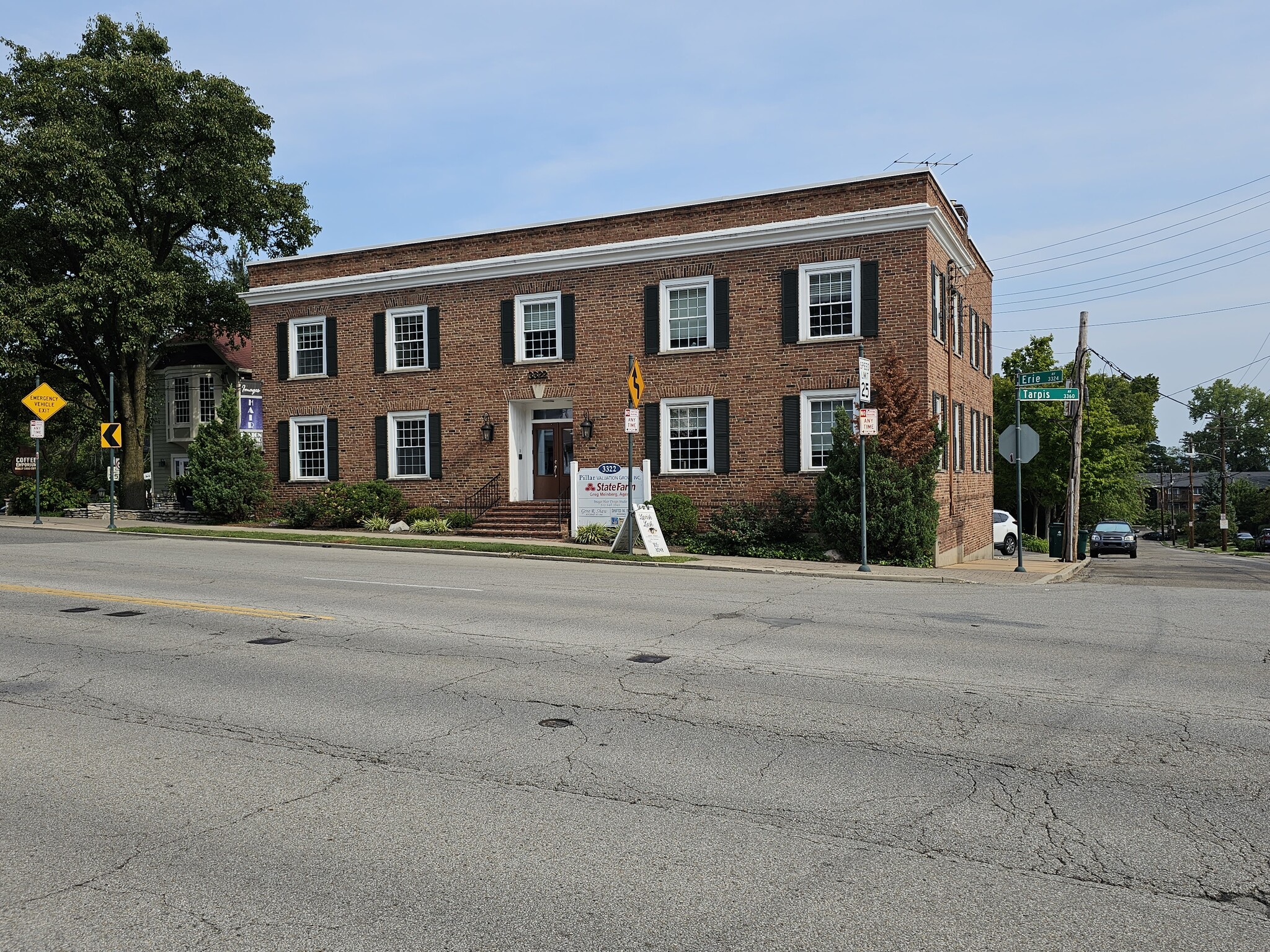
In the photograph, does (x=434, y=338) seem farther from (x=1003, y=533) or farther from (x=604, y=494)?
(x=1003, y=533)

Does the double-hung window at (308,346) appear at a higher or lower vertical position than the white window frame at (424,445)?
higher

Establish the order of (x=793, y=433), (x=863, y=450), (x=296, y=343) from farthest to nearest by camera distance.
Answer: (x=296, y=343) → (x=793, y=433) → (x=863, y=450)

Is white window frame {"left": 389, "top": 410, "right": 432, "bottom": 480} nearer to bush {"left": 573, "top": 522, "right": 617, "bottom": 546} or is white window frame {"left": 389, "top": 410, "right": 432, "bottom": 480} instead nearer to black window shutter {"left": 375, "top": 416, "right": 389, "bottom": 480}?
black window shutter {"left": 375, "top": 416, "right": 389, "bottom": 480}

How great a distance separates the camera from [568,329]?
26.9 meters

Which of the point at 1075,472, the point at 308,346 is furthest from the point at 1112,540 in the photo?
the point at 308,346

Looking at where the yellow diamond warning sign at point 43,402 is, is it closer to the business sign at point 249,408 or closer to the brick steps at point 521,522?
the business sign at point 249,408

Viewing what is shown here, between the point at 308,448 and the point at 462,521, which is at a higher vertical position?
the point at 308,448

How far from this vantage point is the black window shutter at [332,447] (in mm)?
30281

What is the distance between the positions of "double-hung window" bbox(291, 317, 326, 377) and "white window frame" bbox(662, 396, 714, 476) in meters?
11.7

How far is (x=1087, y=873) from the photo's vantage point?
449 centimetres

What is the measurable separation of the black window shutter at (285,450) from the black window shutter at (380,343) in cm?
395

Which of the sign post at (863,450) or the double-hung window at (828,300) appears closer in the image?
the sign post at (863,450)

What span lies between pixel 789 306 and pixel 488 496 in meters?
10.1

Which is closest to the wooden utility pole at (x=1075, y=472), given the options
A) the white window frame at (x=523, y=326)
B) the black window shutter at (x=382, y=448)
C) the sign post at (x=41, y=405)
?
the white window frame at (x=523, y=326)
